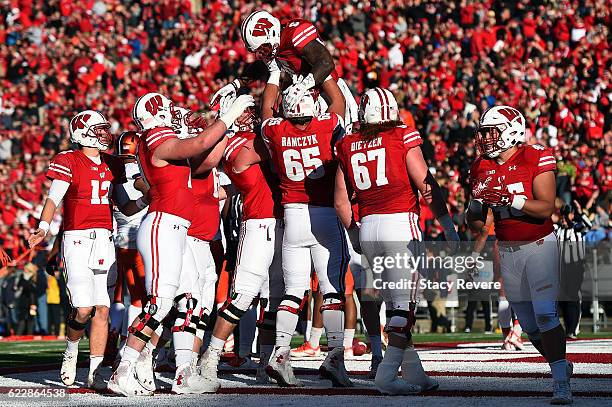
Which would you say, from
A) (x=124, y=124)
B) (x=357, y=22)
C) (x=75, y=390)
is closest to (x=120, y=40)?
(x=124, y=124)

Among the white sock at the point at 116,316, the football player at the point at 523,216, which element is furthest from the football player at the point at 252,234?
the white sock at the point at 116,316

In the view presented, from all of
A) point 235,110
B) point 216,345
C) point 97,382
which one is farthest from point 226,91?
point 97,382

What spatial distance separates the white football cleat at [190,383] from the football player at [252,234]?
0.96 ft

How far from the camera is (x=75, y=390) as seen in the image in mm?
8469

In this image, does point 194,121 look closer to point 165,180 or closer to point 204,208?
point 204,208

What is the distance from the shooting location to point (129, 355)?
786 cm

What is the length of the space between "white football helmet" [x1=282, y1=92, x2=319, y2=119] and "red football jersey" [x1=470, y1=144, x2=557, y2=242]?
4.78 ft

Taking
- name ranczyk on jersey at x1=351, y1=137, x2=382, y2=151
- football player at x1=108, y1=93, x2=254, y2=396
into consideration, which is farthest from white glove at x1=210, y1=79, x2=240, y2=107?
name ranczyk on jersey at x1=351, y1=137, x2=382, y2=151

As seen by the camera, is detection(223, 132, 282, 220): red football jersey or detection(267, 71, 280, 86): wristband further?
detection(267, 71, 280, 86): wristband

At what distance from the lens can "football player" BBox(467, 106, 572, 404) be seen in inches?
291

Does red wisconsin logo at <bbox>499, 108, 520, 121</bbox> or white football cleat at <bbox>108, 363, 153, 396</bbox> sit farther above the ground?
red wisconsin logo at <bbox>499, 108, 520, 121</bbox>

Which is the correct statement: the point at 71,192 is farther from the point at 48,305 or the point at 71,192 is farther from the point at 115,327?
the point at 48,305

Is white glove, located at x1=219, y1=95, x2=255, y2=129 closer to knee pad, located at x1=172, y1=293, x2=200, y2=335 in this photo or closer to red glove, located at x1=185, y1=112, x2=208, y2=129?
red glove, located at x1=185, y1=112, x2=208, y2=129

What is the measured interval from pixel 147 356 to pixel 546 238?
2.82 metres
